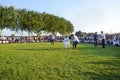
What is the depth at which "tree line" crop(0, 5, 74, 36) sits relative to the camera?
3068 inches

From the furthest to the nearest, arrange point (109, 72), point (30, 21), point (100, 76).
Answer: point (30, 21)
point (109, 72)
point (100, 76)

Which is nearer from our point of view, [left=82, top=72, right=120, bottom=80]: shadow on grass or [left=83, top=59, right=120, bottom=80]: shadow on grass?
[left=82, top=72, right=120, bottom=80]: shadow on grass

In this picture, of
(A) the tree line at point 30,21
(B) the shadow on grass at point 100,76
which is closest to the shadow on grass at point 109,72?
(B) the shadow on grass at point 100,76

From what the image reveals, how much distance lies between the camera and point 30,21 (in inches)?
3447

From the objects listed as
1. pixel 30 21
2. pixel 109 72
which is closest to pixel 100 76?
pixel 109 72

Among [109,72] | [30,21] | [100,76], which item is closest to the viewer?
[100,76]

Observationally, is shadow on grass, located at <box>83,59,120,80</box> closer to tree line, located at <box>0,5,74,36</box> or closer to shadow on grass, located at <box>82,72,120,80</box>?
shadow on grass, located at <box>82,72,120,80</box>

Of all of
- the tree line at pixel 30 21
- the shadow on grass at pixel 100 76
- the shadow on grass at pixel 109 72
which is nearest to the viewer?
the shadow on grass at pixel 100 76

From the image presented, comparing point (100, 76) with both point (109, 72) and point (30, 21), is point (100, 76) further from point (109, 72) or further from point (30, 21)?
point (30, 21)

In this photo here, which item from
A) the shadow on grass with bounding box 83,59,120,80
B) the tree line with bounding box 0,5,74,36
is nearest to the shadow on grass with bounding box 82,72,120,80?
the shadow on grass with bounding box 83,59,120,80

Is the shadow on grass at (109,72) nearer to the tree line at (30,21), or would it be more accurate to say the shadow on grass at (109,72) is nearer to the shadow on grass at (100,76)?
the shadow on grass at (100,76)

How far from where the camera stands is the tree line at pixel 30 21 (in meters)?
77.9

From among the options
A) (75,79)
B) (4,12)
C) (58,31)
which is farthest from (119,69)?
(58,31)

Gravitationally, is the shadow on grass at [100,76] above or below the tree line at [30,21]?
below
